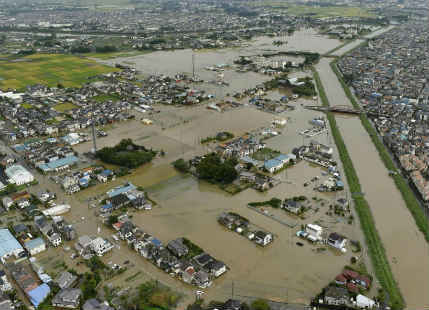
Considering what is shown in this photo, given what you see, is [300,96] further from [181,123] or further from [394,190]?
[394,190]

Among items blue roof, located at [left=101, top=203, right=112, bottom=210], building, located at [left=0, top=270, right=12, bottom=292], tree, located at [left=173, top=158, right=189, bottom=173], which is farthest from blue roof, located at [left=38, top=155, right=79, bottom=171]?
building, located at [left=0, top=270, right=12, bottom=292]

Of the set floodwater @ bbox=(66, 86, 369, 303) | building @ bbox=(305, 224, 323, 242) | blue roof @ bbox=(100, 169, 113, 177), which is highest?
blue roof @ bbox=(100, 169, 113, 177)

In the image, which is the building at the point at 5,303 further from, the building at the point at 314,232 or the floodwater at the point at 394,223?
the floodwater at the point at 394,223

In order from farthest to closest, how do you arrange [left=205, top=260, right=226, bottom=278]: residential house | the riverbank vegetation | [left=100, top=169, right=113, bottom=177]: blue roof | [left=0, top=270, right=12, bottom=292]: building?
the riverbank vegetation
[left=100, top=169, right=113, bottom=177]: blue roof
[left=205, top=260, right=226, bottom=278]: residential house
[left=0, top=270, right=12, bottom=292]: building

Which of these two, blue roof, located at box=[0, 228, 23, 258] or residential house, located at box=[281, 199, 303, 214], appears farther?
residential house, located at box=[281, 199, 303, 214]

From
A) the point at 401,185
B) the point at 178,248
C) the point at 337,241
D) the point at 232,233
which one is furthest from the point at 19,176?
the point at 401,185

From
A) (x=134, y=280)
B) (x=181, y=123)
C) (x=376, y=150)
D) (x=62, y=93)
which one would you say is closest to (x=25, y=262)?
(x=134, y=280)

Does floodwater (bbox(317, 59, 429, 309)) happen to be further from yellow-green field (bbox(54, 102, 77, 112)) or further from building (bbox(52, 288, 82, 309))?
yellow-green field (bbox(54, 102, 77, 112))

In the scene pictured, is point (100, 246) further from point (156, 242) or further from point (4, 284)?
point (4, 284)
